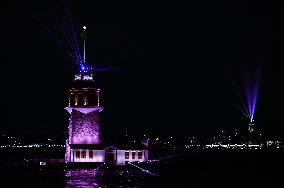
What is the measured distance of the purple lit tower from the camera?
2469 inches

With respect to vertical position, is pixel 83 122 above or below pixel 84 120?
below

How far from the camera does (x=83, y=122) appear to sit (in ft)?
206

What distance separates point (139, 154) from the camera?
2606 inches

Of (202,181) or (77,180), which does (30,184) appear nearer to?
(77,180)

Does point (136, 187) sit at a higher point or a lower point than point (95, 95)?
lower

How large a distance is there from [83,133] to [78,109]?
9.15 feet

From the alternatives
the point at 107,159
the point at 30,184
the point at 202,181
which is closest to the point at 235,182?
the point at 202,181

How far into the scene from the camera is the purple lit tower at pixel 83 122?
62719 millimetres

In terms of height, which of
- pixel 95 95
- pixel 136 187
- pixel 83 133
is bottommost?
pixel 136 187

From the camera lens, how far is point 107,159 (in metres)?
63.8

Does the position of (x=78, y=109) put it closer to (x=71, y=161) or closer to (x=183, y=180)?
(x=71, y=161)

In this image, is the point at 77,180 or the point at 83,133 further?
the point at 83,133

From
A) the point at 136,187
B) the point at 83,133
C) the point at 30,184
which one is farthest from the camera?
the point at 83,133

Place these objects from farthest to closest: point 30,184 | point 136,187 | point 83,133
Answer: point 83,133
point 30,184
point 136,187
